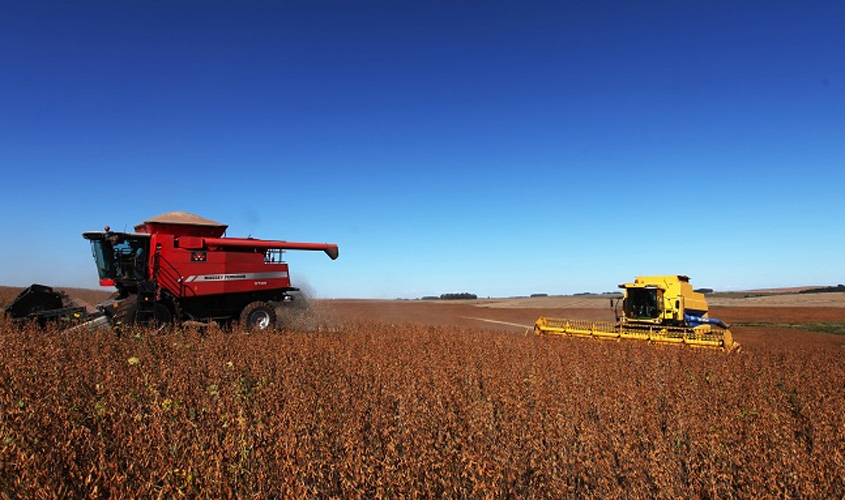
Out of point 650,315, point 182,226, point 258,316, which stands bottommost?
point 650,315

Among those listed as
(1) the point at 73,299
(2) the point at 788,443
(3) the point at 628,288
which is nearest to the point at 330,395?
(2) the point at 788,443

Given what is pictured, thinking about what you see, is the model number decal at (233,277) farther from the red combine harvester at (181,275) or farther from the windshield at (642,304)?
the windshield at (642,304)

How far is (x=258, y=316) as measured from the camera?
12.0m

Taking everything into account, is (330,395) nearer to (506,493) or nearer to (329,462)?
(329,462)

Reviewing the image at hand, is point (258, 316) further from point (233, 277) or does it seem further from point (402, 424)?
point (402, 424)

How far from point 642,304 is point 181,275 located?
1314 cm

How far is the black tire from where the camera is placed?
1166 centimetres

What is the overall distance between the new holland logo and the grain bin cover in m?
1.30

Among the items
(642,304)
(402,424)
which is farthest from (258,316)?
(642,304)

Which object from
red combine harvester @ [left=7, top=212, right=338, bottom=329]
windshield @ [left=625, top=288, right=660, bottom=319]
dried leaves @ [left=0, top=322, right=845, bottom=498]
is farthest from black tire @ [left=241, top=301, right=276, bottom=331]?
windshield @ [left=625, top=288, right=660, bottom=319]

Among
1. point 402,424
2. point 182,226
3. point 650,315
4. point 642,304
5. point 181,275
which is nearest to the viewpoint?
point 402,424

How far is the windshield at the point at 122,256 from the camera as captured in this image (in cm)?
1113

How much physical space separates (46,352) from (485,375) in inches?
214

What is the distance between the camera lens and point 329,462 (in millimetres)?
2744
